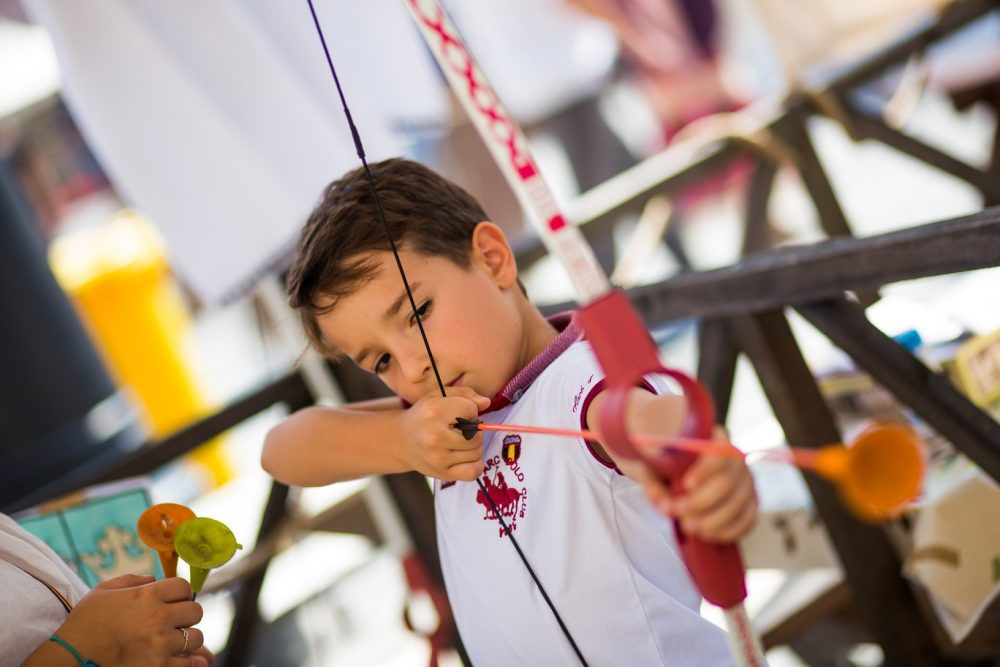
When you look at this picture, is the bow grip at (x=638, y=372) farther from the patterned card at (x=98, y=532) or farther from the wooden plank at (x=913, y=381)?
the patterned card at (x=98, y=532)

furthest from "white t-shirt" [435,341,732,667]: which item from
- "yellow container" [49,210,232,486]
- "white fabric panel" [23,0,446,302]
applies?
"yellow container" [49,210,232,486]

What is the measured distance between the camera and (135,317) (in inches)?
181

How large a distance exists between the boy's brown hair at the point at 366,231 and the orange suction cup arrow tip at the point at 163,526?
26 centimetres

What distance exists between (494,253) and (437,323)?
0.46 feet

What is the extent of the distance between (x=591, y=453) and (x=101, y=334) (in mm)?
4105

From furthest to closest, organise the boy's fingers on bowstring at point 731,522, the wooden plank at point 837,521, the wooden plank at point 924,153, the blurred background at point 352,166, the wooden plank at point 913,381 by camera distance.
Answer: the wooden plank at point 924,153, the blurred background at point 352,166, the wooden plank at point 837,521, the wooden plank at point 913,381, the boy's fingers on bowstring at point 731,522

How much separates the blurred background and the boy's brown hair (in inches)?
11.0

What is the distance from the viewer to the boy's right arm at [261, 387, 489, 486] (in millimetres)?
994

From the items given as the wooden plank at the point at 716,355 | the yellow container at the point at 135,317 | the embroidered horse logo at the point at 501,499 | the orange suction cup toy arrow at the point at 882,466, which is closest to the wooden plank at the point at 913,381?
the wooden plank at the point at 716,355

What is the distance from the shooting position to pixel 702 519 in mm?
656

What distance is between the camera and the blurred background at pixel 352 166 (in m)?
1.67

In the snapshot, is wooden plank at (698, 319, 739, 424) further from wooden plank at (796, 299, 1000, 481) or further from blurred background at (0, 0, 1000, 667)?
wooden plank at (796, 299, 1000, 481)

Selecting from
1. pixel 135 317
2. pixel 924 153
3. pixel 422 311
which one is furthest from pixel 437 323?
pixel 135 317

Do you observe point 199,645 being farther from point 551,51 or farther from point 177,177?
point 551,51
